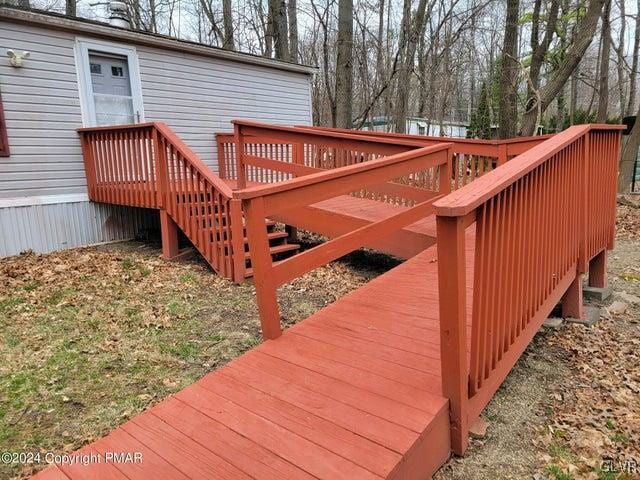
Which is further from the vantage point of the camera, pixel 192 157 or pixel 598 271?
pixel 192 157

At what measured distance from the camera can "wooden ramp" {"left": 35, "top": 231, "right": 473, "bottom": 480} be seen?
1698 mm

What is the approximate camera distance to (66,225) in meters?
6.36

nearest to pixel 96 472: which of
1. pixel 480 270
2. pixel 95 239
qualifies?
pixel 480 270

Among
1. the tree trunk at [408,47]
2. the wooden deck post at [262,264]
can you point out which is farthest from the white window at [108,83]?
the tree trunk at [408,47]

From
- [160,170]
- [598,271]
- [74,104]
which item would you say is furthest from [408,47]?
[598,271]

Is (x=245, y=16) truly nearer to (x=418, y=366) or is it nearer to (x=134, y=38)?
(x=134, y=38)

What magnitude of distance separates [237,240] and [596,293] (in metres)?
3.64

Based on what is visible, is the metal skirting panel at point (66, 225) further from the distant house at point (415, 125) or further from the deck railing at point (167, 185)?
the distant house at point (415, 125)

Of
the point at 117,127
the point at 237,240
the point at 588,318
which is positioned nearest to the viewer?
the point at 588,318

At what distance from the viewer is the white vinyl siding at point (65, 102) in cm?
580

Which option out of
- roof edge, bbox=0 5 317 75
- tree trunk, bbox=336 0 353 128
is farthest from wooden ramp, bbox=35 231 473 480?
tree trunk, bbox=336 0 353 128

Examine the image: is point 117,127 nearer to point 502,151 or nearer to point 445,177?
point 445,177

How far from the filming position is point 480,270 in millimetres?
1870

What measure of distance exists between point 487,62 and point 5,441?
89.6 ft
